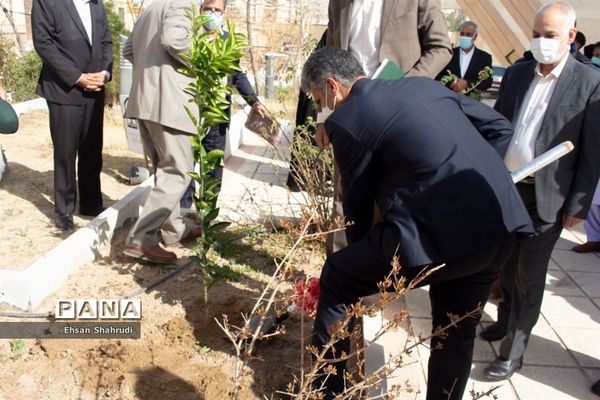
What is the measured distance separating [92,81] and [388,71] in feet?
8.49

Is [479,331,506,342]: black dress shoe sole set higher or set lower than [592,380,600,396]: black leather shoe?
Answer: lower

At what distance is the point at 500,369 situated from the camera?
3.06 metres

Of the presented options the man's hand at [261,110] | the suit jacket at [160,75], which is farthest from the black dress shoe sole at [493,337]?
the man's hand at [261,110]

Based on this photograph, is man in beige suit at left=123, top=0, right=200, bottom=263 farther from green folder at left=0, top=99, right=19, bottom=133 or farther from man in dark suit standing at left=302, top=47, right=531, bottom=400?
man in dark suit standing at left=302, top=47, right=531, bottom=400

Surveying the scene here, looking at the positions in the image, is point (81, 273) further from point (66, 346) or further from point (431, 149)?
point (431, 149)

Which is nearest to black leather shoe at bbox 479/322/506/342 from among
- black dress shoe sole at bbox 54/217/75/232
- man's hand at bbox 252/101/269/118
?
man's hand at bbox 252/101/269/118

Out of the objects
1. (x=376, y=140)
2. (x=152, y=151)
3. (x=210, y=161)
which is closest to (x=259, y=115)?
(x=152, y=151)

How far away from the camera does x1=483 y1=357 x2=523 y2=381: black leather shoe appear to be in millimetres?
3049

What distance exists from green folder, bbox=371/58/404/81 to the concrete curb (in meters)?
2.30

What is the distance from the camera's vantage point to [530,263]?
302 centimetres

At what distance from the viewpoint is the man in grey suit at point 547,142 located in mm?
2842

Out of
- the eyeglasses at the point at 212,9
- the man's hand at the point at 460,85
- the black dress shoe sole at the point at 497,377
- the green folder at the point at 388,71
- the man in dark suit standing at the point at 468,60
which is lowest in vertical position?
the black dress shoe sole at the point at 497,377

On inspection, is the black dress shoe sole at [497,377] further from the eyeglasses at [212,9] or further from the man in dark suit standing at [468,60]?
the man in dark suit standing at [468,60]

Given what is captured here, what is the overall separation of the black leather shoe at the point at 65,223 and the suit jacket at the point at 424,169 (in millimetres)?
3106
